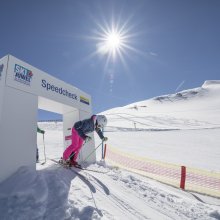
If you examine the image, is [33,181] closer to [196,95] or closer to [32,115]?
[32,115]

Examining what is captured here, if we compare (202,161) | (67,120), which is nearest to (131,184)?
(67,120)

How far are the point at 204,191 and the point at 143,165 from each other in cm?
442

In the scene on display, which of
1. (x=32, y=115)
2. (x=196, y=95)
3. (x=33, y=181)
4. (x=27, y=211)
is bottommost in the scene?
(x=27, y=211)

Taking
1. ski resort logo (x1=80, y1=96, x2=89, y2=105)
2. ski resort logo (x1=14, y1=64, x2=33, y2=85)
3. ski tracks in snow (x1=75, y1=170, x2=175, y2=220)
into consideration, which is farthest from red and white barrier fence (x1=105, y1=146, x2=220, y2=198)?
ski resort logo (x1=14, y1=64, x2=33, y2=85)

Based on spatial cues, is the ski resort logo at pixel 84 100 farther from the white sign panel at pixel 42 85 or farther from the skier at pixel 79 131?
the skier at pixel 79 131

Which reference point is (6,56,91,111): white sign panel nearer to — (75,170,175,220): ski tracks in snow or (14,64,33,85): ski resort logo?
(14,64,33,85): ski resort logo

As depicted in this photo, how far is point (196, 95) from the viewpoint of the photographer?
509 feet

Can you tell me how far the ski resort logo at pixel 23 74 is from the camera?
7.03 metres

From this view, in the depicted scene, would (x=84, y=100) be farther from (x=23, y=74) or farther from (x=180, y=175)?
(x=180, y=175)

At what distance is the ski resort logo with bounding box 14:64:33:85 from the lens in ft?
23.1

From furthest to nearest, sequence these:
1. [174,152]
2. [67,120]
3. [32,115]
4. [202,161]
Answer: [174,152] < [202,161] < [67,120] < [32,115]

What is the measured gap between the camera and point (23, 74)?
287 inches

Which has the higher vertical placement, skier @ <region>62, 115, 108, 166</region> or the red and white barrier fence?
skier @ <region>62, 115, 108, 166</region>

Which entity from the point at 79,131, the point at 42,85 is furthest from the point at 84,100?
the point at 42,85
